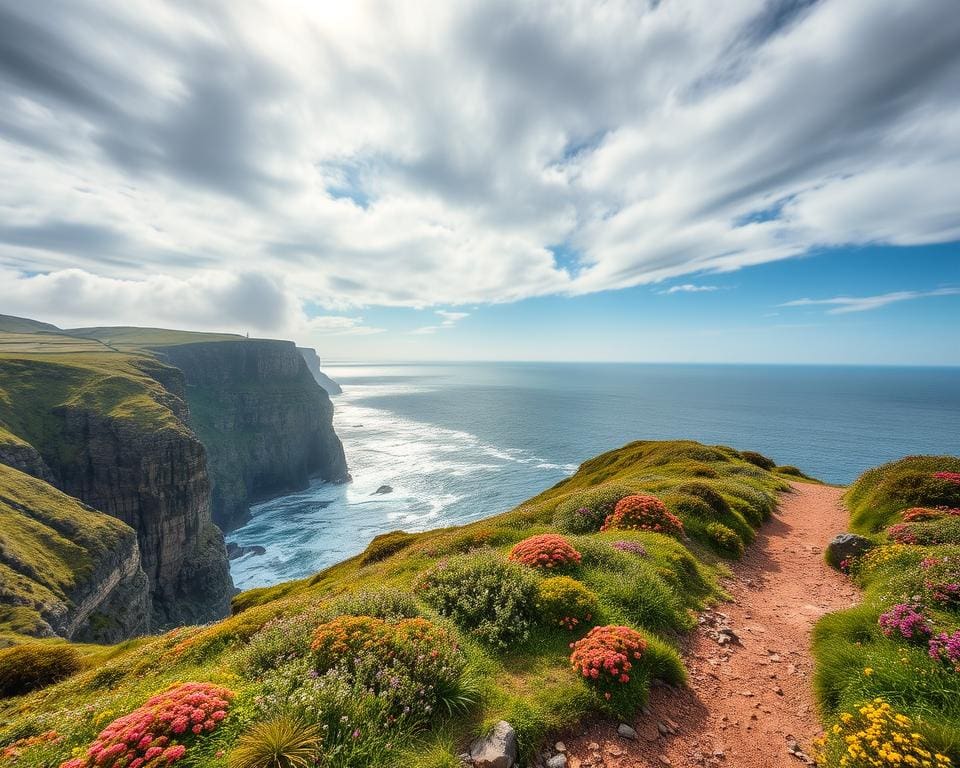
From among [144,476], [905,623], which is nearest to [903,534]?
[905,623]

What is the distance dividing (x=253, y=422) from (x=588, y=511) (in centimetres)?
16190

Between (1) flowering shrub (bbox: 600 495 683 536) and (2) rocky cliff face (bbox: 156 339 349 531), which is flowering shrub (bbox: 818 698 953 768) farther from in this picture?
(2) rocky cliff face (bbox: 156 339 349 531)

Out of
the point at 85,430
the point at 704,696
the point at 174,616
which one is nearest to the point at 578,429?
the point at 174,616

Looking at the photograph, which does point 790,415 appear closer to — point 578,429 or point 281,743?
point 578,429

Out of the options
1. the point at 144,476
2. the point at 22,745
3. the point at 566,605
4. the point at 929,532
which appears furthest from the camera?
the point at 144,476

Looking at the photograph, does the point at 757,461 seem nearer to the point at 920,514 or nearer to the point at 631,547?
the point at 920,514

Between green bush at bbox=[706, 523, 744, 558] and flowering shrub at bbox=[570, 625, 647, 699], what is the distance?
11.1 meters

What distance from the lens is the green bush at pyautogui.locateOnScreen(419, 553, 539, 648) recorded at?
32.0 feet

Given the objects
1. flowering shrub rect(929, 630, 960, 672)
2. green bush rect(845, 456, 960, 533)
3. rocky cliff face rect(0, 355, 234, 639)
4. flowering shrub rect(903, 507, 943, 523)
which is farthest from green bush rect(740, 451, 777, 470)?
rocky cliff face rect(0, 355, 234, 639)

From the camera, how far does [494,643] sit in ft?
31.3

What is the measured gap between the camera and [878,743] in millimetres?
5512

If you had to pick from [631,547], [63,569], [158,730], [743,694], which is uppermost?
[158,730]

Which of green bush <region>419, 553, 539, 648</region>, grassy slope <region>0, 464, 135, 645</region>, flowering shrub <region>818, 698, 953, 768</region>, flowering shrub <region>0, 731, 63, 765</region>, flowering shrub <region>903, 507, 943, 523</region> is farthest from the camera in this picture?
grassy slope <region>0, 464, 135, 645</region>

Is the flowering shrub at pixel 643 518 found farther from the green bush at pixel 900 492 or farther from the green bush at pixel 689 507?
the green bush at pixel 900 492
